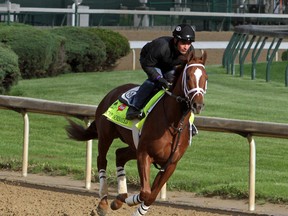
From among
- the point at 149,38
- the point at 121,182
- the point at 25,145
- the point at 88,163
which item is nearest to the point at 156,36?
the point at 149,38

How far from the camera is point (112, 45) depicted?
2348 cm

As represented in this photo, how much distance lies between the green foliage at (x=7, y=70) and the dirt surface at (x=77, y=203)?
215 inches

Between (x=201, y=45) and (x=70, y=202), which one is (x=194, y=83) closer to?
(x=70, y=202)

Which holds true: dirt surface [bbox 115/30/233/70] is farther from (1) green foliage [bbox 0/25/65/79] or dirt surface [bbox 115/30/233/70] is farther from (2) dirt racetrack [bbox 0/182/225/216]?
(2) dirt racetrack [bbox 0/182/225/216]

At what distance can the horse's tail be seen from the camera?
940 centimetres

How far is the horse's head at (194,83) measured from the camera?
710 cm

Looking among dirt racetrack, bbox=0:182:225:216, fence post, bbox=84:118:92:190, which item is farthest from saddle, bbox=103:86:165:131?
fence post, bbox=84:118:92:190

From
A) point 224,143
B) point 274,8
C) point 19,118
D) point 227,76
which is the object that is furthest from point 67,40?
point 274,8

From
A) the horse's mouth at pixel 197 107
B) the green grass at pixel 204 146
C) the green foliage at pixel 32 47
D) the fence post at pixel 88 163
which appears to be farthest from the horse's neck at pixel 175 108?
the green foliage at pixel 32 47

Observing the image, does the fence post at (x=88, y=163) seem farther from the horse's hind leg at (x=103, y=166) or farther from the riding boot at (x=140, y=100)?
the riding boot at (x=140, y=100)

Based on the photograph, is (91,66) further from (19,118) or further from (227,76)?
(19,118)

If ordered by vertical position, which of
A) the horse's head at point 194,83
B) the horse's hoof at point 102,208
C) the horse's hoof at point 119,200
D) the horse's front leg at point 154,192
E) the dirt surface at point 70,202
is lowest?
the dirt surface at point 70,202

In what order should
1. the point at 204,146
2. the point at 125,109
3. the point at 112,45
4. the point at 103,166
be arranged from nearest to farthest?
the point at 125,109 < the point at 103,166 < the point at 204,146 < the point at 112,45

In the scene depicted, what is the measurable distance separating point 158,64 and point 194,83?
99 centimetres
